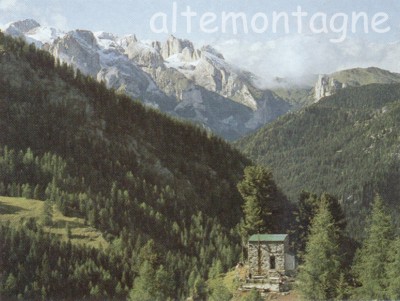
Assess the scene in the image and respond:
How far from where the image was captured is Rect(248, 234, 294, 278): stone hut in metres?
91.8

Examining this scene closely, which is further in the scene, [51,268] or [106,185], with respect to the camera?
[106,185]

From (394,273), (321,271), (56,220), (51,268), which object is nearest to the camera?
(394,273)

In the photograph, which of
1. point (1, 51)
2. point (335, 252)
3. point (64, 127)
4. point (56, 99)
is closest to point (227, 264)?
point (335, 252)

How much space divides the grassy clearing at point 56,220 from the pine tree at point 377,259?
64.3 metres

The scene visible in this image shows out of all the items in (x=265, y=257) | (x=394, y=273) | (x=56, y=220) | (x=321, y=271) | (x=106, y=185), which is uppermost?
(x=106, y=185)

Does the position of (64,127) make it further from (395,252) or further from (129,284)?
(395,252)

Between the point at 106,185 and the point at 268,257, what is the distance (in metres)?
73.5

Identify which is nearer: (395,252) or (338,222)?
(395,252)

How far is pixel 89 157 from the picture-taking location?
167m

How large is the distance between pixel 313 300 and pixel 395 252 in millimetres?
11732

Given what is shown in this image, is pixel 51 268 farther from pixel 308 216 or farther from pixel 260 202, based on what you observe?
pixel 308 216

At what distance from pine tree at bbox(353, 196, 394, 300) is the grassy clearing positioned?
64328 millimetres

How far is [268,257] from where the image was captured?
9238cm

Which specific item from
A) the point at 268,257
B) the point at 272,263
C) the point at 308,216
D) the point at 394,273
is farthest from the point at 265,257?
the point at 308,216
